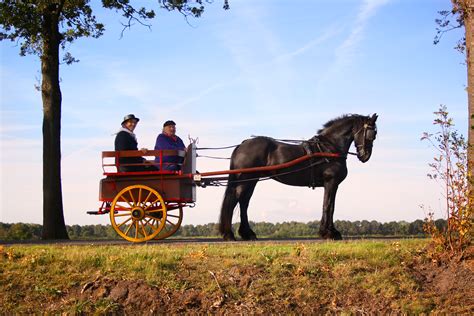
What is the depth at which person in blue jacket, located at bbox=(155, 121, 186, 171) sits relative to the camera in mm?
14453

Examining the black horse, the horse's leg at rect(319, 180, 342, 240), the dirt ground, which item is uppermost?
the black horse

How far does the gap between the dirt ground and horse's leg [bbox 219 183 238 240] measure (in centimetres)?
458

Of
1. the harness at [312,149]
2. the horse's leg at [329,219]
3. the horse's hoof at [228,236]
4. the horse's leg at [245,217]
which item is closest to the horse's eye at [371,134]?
the harness at [312,149]

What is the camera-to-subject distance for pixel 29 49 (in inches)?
778

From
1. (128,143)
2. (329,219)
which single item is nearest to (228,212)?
(329,219)

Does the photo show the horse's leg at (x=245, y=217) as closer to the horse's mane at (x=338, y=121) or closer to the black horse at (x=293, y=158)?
the black horse at (x=293, y=158)

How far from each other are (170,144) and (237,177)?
5.70ft

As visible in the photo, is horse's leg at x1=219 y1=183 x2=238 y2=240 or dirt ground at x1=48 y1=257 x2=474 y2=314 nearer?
dirt ground at x1=48 y1=257 x2=474 y2=314

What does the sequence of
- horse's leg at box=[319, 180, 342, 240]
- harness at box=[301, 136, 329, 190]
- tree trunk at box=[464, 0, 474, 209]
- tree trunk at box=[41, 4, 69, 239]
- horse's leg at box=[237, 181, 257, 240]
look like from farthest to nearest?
tree trunk at box=[41, 4, 69, 239] → horse's leg at box=[237, 181, 257, 240] → harness at box=[301, 136, 329, 190] → horse's leg at box=[319, 180, 342, 240] → tree trunk at box=[464, 0, 474, 209]

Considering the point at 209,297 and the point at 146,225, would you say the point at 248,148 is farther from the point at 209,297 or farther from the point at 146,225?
the point at 209,297

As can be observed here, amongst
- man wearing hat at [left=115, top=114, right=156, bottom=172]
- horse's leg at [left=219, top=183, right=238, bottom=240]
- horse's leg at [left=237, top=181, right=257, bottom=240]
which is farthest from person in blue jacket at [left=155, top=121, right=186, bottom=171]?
horse's leg at [left=237, top=181, right=257, bottom=240]

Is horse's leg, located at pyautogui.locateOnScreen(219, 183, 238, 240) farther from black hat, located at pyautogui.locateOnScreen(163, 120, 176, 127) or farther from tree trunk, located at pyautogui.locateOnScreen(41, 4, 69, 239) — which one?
tree trunk, located at pyautogui.locateOnScreen(41, 4, 69, 239)

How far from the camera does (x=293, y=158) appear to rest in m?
14.8

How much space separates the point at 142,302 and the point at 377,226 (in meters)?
10.7
